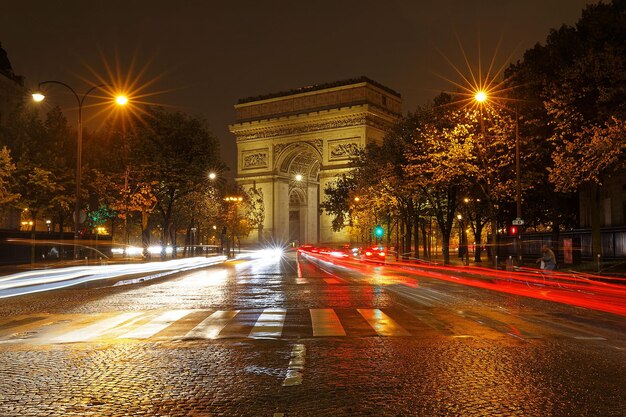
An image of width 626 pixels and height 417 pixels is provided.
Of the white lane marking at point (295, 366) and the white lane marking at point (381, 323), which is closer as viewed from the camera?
the white lane marking at point (295, 366)

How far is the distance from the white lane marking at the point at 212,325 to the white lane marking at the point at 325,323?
1539 millimetres

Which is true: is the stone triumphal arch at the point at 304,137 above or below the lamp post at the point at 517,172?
above

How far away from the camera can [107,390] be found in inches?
242

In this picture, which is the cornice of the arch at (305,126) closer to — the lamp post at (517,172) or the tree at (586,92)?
the tree at (586,92)

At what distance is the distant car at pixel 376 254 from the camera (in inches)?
1779

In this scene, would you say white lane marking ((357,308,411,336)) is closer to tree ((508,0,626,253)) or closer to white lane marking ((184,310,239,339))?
white lane marking ((184,310,239,339))

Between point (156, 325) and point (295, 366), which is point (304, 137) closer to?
point (156, 325)

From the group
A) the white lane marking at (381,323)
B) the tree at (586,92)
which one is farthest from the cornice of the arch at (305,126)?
the white lane marking at (381,323)

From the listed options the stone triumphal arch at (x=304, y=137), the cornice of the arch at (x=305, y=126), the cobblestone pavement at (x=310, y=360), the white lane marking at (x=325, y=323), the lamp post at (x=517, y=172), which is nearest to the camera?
the cobblestone pavement at (x=310, y=360)

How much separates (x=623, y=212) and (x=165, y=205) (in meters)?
34.1

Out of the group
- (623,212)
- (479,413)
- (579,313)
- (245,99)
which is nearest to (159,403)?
(479,413)

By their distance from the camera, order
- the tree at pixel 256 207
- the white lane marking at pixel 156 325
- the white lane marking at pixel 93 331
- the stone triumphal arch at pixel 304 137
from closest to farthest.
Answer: the white lane marking at pixel 93 331
the white lane marking at pixel 156 325
the stone triumphal arch at pixel 304 137
the tree at pixel 256 207

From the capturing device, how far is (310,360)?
7.72m

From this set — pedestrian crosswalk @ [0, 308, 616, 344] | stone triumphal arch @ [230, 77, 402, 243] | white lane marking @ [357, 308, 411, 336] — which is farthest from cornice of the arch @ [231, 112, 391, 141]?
pedestrian crosswalk @ [0, 308, 616, 344]
